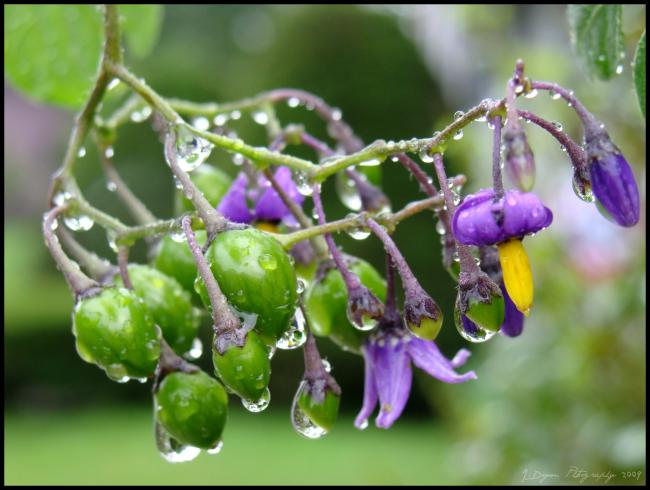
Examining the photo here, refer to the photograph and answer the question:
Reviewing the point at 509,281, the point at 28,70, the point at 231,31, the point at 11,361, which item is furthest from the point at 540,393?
the point at 231,31

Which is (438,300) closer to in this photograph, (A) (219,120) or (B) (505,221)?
(A) (219,120)

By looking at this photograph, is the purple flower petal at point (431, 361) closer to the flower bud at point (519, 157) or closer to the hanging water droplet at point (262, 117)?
the flower bud at point (519, 157)

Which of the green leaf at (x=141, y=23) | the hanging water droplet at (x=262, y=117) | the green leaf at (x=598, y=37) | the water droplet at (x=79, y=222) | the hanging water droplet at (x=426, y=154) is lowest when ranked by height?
the hanging water droplet at (x=426, y=154)

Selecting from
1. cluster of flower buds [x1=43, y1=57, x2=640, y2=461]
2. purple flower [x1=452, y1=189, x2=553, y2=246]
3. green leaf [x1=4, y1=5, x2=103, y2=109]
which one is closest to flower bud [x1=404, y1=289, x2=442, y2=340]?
cluster of flower buds [x1=43, y1=57, x2=640, y2=461]

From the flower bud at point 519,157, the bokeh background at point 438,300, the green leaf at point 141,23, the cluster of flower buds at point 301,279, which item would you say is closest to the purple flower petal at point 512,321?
the cluster of flower buds at point 301,279

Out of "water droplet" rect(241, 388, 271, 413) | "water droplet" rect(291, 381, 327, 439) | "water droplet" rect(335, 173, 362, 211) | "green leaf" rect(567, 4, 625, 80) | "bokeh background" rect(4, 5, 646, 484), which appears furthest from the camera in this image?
"bokeh background" rect(4, 5, 646, 484)

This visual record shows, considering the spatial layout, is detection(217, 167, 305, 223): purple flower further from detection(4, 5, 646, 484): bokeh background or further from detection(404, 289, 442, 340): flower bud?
detection(4, 5, 646, 484): bokeh background
